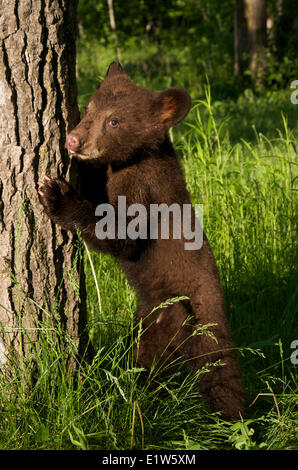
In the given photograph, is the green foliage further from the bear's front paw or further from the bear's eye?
the bear's eye

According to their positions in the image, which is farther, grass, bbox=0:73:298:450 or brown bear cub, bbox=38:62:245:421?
brown bear cub, bbox=38:62:245:421

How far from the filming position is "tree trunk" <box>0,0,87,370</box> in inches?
105

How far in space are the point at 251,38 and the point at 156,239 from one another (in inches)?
456

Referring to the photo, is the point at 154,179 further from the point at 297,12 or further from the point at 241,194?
the point at 297,12

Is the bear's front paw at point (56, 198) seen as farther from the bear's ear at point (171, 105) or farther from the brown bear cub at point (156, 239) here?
the bear's ear at point (171, 105)

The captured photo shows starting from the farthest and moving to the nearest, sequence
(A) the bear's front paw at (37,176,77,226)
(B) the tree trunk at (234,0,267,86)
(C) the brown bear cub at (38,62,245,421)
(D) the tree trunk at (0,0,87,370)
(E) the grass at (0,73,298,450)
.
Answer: (B) the tree trunk at (234,0,267,86), (C) the brown bear cub at (38,62,245,421), (A) the bear's front paw at (37,176,77,226), (D) the tree trunk at (0,0,87,370), (E) the grass at (0,73,298,450)

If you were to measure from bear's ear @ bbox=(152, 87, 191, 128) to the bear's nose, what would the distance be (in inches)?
25.0

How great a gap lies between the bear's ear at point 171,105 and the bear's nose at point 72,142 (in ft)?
2.08

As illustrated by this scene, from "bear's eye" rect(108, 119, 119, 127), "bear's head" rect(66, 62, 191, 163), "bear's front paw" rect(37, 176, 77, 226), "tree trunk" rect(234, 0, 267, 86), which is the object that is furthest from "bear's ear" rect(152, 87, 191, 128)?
"tree trunk" rect(234, 0, 267, 86)

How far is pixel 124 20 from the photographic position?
22.8 m

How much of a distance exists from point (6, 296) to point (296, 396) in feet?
5.12

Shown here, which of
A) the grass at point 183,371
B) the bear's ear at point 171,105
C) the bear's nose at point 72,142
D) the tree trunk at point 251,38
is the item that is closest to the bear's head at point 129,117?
the bear's ear at point 171,105
